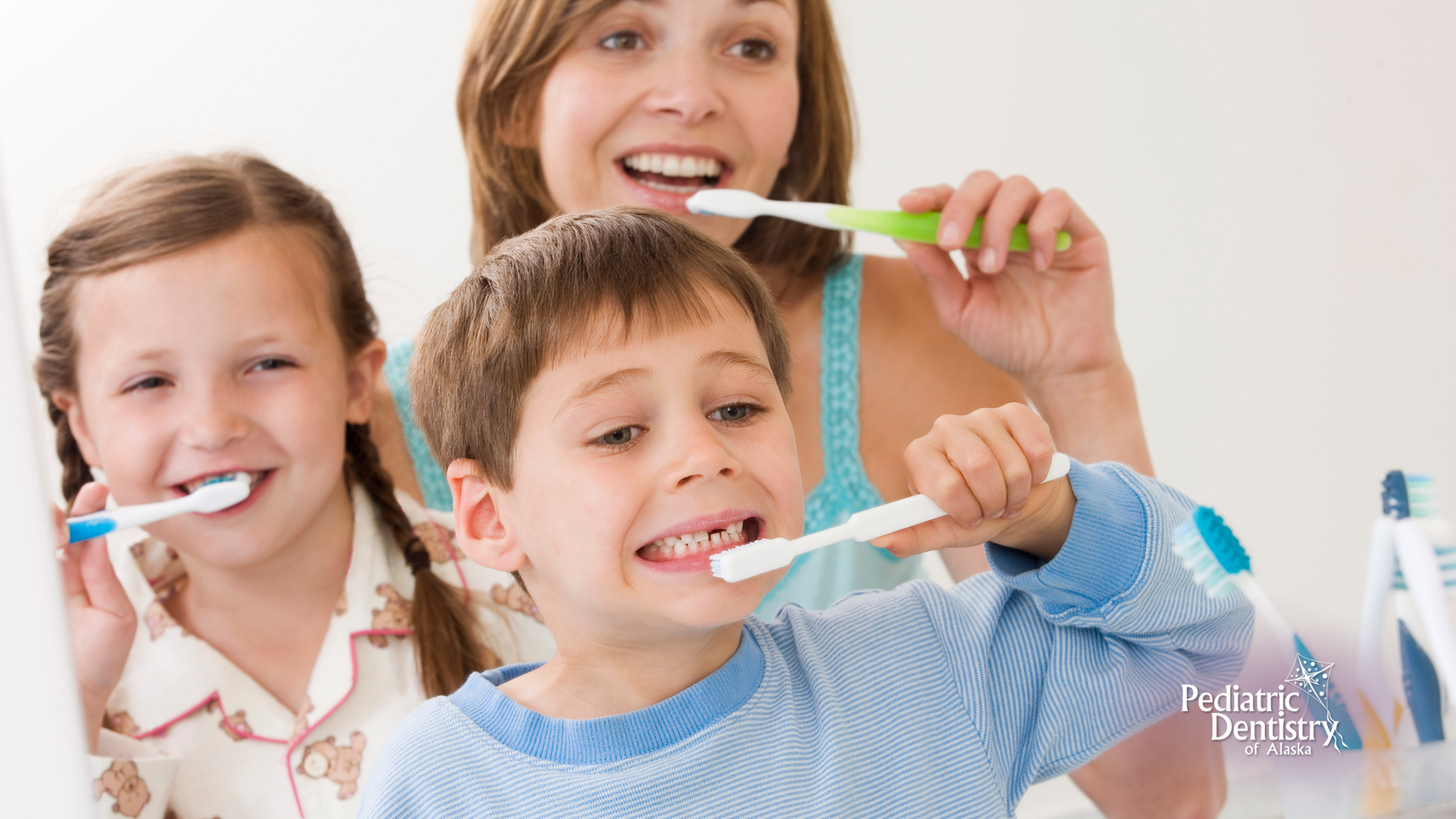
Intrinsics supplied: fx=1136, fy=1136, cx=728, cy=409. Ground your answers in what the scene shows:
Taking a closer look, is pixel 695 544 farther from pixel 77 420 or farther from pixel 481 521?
pixel 77 420

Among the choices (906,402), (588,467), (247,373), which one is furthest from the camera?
(906,402)

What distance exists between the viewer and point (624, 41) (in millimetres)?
746

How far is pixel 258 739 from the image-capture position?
67cm

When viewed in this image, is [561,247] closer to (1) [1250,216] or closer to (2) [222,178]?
(2) [222,178]

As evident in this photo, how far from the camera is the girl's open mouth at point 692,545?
455 mm

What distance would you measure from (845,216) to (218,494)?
385 mm

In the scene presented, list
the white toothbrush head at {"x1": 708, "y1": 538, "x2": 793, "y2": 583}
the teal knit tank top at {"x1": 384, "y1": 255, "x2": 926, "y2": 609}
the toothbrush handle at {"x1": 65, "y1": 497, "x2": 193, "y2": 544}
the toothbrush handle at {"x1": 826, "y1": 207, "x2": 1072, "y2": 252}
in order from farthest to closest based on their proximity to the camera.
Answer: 1. the teal knit tank top at {"x1": 384, "y1": 255, "x2": 926, "y2": 609}
2. the toothbrush handle at {"x1": 826, "y1": 207, "x2": 1072, "y2": 252}
3. the toothbrush handle at {"x1": 65, "y1": 497, "x2": 193, "y2": 544}
4. the white toothbrush head at {"x1": 708, "y1": 538, "x2": 793, "y2": 583}

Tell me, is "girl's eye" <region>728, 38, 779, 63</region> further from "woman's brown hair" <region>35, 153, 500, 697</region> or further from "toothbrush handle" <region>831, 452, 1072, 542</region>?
"toothbrush handle" <region>831, 452, 1072, 542</region>

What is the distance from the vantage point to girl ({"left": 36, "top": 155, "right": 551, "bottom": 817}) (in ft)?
2.06

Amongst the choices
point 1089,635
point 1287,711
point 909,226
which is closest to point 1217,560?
point 1089,635

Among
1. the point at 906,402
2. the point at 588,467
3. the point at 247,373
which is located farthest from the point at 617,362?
the point at 906,402

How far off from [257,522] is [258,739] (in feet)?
0.43

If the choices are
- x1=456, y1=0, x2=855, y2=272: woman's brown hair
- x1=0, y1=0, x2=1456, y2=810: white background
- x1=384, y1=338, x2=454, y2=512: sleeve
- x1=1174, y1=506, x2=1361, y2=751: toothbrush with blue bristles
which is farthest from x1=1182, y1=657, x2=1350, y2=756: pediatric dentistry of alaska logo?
x1=384, y1=338, x2=454, y2=512: sleeve

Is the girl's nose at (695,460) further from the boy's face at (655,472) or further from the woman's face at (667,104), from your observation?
the woman's face at (667,104)
